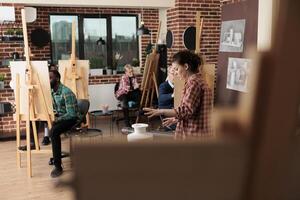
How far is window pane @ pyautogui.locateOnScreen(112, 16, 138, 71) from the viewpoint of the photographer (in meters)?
7.69

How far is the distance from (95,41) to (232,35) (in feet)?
14.4

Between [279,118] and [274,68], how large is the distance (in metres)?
0.03

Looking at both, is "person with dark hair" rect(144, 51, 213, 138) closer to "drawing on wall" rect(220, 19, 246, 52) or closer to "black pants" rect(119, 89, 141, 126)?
"drawing on wall" rect(220, 19, 246, 52)

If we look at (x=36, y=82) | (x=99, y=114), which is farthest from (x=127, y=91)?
(x=36, y=82)

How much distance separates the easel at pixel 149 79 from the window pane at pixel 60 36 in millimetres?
1970

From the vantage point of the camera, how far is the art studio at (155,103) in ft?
0.82

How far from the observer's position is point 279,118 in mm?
244

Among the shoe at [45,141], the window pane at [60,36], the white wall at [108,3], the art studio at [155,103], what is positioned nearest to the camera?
the art studio at [155,103]

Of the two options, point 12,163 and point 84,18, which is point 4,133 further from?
point 84,18

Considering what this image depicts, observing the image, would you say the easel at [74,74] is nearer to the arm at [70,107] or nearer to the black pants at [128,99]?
the arm at [70,107]

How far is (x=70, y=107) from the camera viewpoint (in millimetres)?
4199

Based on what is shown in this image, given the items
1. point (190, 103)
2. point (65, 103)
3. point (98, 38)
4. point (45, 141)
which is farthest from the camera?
point (98, 38)

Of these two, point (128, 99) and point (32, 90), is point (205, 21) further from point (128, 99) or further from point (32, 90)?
point (32, 90)

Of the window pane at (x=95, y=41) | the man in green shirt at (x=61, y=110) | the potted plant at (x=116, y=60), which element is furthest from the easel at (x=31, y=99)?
the potted plant at (x=116, y=60)
